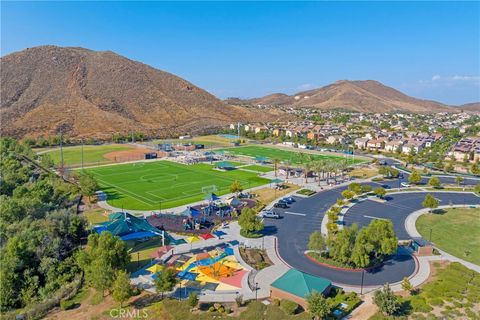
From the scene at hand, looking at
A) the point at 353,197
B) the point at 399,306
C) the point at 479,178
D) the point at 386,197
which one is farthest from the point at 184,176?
the point at 479,178

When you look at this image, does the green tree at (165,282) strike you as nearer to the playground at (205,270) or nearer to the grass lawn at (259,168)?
the playground at (205,270)

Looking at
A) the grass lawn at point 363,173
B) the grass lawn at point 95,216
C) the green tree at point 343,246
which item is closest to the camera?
the green tree at point 343,246

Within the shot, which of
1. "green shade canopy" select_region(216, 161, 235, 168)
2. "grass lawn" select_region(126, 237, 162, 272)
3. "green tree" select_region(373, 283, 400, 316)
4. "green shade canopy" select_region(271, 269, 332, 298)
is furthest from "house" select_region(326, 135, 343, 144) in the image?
"green tree" select_region(373, 283, 400, 316)

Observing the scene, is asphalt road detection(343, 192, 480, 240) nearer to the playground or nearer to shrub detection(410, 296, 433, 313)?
shrub detection(410, 296, 433, 313)

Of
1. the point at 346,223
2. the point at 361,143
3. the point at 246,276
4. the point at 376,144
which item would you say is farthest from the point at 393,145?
the point at 246,276

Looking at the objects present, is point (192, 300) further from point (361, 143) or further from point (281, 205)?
point (361, 143)

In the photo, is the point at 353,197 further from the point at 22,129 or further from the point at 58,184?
the point at 22,129

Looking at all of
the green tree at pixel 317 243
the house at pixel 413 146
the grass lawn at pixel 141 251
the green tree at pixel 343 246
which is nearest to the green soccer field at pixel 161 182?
the grass lawn at pixel 141 251
